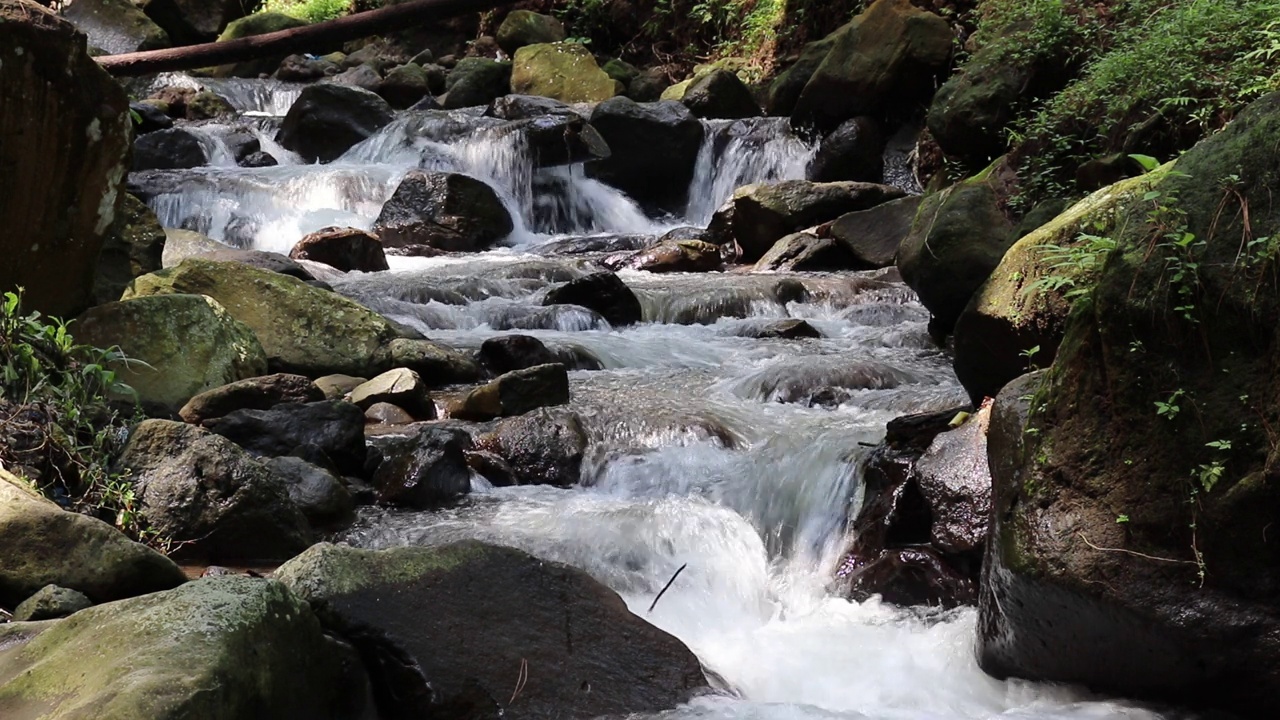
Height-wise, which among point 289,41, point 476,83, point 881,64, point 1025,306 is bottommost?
point 1025,306

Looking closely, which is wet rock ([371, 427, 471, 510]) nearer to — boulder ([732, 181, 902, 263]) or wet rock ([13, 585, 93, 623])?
wet rock ([13, 585, 93, 623])

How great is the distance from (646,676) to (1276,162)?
2.45m

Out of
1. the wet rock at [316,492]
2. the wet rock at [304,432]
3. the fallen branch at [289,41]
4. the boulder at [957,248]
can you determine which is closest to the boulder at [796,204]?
the fallen branch at [289,41]

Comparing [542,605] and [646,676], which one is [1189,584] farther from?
[542,605]

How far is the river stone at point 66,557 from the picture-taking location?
355 centimetres

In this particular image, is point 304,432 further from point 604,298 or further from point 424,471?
point 604,298

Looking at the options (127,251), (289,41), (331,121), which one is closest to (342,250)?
(289,41)

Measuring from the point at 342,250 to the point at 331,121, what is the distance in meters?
4.96

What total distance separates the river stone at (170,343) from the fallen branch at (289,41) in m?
2.20

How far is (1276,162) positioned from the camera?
135 inches

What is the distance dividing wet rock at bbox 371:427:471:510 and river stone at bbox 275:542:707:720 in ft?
6.05

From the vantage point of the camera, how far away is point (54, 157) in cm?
555

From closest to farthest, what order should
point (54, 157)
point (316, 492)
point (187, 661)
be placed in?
point (187, 661)
point (316, 492)
point (54, 157)

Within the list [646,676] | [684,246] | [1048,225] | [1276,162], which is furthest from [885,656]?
[684,246]
